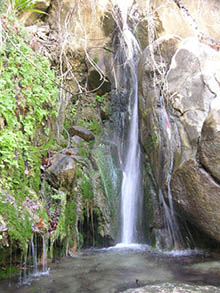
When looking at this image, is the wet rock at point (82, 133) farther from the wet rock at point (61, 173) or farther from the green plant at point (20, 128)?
the wet rock at point (61, 173)

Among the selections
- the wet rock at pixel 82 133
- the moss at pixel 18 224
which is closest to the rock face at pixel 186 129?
the wet rock at pixel 82 133

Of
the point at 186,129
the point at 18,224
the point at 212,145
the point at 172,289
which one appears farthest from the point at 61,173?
the point at 172,289

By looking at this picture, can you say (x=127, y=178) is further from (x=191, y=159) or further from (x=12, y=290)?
(x=12, y=290)

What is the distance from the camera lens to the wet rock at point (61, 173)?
Result: 5.64 m

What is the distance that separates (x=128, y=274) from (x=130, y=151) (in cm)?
412

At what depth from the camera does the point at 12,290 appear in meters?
3.57

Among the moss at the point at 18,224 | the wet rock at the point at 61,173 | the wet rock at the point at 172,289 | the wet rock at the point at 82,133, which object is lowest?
the wet rock at the point at 172,289

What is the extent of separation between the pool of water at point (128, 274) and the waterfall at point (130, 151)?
124 centimetres

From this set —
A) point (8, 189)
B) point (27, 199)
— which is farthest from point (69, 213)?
point (8, 189)

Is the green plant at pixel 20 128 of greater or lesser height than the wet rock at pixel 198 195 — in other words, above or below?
above

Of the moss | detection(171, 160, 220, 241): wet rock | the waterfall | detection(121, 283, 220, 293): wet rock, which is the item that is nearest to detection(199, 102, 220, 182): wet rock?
detection(171, 160, 220, 241): wet rock

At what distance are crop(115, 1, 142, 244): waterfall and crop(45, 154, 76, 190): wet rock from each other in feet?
6.05

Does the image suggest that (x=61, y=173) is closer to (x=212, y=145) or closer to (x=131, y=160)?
(x=131, y=160)

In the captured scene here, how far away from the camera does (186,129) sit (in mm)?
5504
